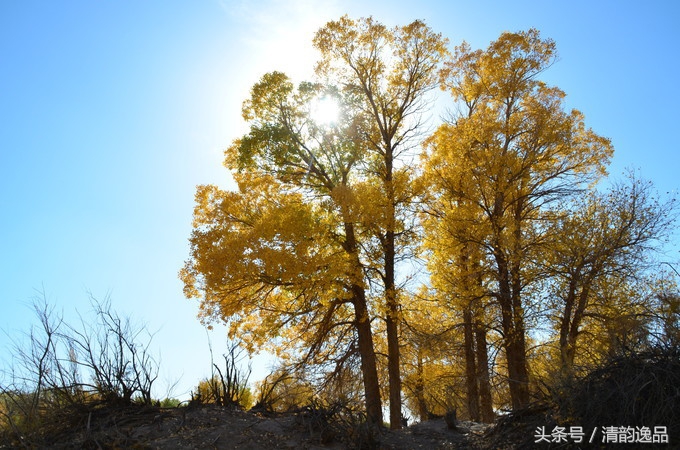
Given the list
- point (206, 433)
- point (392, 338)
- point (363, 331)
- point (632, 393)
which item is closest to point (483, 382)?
point (392, 338)

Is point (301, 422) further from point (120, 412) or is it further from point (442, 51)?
point (442, 51)

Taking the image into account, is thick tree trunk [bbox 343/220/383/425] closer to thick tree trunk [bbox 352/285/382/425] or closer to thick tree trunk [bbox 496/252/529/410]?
thick tree trunk [bbox 352/285/382/425]

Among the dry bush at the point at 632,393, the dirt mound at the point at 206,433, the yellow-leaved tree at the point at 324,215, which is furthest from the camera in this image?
the yellow-leaved tree at the point at 324,215

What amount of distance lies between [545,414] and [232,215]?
29.9 feet

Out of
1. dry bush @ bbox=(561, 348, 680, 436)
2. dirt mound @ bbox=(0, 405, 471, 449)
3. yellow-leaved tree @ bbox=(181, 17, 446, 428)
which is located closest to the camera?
dry bush @ bbox=(561, 348, 680, 436)

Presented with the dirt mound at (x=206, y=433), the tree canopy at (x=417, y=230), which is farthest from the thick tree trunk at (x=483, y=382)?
the dirt mound at (x=206, y=433)

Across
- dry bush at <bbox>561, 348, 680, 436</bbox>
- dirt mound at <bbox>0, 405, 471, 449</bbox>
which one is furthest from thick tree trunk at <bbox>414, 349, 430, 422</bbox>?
dry bush at <bbox>561, 348, 680, 436</bbox>

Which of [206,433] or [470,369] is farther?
[470,369]

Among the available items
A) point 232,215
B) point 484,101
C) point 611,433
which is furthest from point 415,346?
point 611,433

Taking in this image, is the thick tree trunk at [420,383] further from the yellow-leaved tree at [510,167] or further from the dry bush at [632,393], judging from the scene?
the dry bush at [632,393]

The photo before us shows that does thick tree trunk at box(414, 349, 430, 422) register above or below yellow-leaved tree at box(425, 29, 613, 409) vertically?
below

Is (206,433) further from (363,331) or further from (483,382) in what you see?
(483,382)

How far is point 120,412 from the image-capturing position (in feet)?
21.6

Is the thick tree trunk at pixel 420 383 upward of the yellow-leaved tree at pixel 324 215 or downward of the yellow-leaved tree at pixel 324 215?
downward
